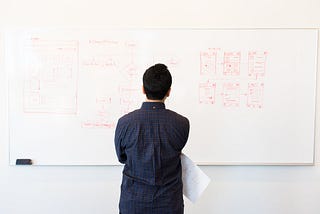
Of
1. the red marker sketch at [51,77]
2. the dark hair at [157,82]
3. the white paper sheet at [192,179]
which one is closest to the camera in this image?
the dark hair at [157,82]

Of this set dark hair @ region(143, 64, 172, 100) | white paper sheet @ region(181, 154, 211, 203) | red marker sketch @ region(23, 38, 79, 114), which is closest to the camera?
dark hair @ region(143, 64, 172, 100)

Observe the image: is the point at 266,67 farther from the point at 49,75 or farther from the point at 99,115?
the point at 49,75

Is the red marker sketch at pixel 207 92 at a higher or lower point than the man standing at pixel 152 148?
higher

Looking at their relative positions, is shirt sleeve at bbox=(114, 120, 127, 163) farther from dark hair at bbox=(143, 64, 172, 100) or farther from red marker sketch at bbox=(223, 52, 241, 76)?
red marker sketch at bbox=(223, 52, 241, 76)

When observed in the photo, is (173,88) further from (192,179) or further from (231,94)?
(192,179)

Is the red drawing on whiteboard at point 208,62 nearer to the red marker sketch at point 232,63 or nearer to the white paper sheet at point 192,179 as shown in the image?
the red marker sketch at point 232,63

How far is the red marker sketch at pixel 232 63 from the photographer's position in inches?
86.0

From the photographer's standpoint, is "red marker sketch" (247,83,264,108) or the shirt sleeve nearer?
the shirt sleeve

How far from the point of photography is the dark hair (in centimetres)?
138

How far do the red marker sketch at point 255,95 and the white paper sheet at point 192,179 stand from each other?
2.76ft

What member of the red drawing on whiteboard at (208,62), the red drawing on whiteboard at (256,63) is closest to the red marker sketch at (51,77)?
the red drawing on whiteboard at (208,62)

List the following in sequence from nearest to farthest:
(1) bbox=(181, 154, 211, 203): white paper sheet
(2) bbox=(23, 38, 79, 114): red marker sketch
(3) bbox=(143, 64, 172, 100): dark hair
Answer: (3) bbox=(143, 64, 172, 100): dark hair
(1) bbox=(181, 154, 211, 203): white paper sheet
(2) bbox=(23, 38, 79, 114): red marker sketch

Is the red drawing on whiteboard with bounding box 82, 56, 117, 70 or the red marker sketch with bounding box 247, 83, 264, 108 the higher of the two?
the red drawing on whiteboard with bounding box 82, 56, 117, 70

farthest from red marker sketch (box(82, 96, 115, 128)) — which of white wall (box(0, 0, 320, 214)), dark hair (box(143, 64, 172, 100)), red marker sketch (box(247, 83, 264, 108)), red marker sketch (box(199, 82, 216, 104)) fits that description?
red marker sketch (box(247, 83, 264, 108))
